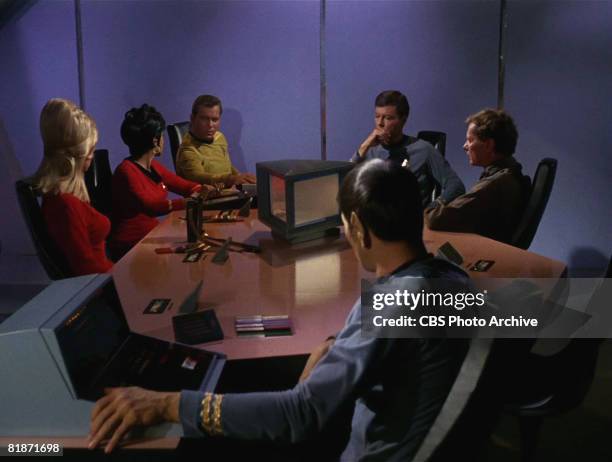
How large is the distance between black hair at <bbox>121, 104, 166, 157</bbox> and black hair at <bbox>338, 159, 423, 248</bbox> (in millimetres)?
2264

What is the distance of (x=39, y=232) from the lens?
2.72 metres

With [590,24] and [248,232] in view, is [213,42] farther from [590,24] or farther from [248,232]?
[590,24]

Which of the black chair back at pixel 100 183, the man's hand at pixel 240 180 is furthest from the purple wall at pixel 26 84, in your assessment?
the man's hand at pixel 240 180

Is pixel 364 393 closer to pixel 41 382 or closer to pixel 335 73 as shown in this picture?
pixel 41 382

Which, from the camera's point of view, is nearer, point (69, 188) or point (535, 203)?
point (69, 188)

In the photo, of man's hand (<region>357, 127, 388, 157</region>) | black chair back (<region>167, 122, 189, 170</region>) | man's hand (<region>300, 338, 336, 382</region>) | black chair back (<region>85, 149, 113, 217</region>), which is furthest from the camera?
black chair back (<region>167, 122, 189, 170</region>)

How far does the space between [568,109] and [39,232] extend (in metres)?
3.90

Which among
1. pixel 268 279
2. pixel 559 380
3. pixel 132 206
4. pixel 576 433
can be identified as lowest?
Answer: pixel 576 433

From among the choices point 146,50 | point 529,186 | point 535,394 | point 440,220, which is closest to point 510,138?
point 529,186

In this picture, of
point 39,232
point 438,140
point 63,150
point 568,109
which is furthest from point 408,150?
point 39,232

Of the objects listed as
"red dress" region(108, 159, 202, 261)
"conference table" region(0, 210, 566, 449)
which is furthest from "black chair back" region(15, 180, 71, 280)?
"red dress" region(108, 159, 202, 261)

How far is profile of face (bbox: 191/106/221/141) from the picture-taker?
15.0 ft

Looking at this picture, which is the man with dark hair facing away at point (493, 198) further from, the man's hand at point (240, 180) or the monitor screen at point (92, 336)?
the monitor screen at point (92, 336)

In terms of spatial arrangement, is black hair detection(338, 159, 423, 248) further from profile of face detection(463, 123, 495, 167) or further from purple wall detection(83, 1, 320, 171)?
purple wall detection(83, 1, 320, 171)
